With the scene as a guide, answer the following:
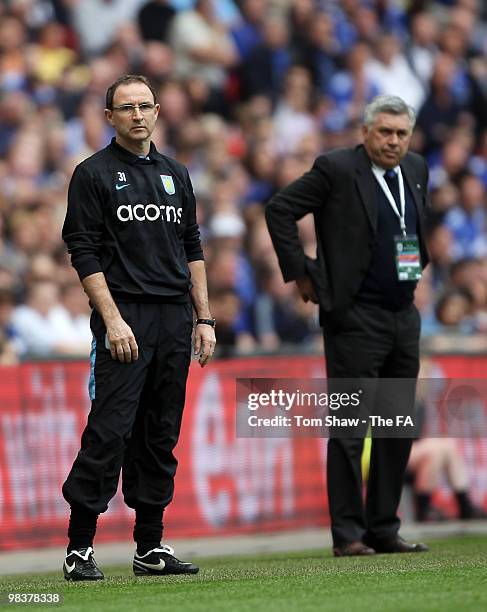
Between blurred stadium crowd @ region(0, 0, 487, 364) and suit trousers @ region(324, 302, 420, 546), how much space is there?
2865 millimetres

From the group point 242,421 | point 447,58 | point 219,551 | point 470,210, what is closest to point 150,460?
point 219,551

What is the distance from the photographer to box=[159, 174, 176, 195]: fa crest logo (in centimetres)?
693

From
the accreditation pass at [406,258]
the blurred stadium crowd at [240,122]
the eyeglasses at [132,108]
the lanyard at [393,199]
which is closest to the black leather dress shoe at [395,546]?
the accreditation pass at [406,258]

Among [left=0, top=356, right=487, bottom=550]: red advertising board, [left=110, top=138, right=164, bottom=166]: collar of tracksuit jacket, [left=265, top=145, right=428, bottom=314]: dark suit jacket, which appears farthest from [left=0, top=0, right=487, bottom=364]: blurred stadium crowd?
[left=110, top=138, right=164, bottom=166]: collar of tracksuit jacket

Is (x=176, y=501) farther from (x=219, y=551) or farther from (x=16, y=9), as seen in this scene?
(x=16, y=9)

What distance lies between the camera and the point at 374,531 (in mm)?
8312

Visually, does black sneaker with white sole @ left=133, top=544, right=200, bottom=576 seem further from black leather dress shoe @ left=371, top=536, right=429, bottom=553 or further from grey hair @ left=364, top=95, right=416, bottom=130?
grey hair @ left=364, top=95, right=416, bottom=130

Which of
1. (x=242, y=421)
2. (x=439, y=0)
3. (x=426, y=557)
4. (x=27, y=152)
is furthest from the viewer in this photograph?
(x=439, y=0)

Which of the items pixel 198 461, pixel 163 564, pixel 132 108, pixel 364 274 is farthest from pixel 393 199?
pixel 198 461

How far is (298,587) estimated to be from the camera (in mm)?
6199

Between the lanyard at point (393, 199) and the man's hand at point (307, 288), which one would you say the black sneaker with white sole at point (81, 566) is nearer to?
the man's hand at point (307, 288)

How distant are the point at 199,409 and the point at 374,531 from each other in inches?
109

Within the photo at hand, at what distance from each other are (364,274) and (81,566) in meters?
2.41

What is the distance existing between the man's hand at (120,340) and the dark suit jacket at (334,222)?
5.90 ft
